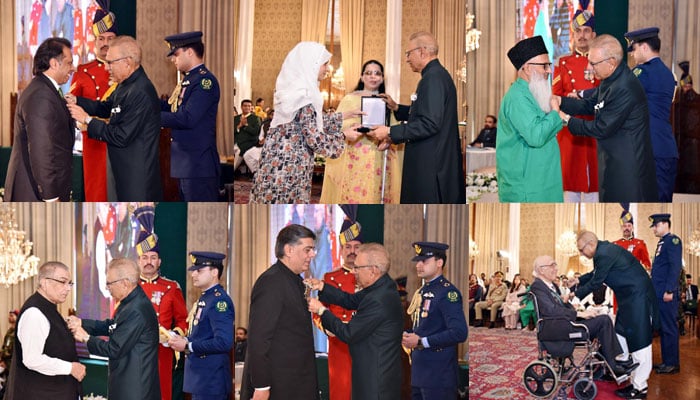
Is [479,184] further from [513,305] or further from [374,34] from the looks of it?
[374,34]

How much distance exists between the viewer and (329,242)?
4887mm

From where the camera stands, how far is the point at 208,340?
191 inches

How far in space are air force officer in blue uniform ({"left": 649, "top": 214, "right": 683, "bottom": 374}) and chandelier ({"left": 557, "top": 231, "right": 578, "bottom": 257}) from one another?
1.58ft

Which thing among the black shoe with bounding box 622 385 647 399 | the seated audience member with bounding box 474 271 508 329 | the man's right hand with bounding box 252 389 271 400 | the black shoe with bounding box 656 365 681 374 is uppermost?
the seated audience member with bounding box 474 271 508 329

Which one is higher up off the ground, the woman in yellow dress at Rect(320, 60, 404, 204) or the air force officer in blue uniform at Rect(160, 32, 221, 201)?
the air force officer in blue uniform at Rect(160, 32, 221, 201)

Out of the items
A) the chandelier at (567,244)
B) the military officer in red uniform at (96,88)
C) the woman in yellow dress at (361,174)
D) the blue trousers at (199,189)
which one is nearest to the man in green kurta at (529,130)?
the chandelier at (567,244)

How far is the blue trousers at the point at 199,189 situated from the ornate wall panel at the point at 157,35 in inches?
20.6

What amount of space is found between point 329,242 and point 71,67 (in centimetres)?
178

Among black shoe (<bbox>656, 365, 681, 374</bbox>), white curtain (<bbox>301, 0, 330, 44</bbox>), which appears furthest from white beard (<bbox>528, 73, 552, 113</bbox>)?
black shoe (<bbox>656, 365, 681, 374</bbox>)

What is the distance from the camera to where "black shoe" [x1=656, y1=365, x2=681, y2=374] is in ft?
16.5

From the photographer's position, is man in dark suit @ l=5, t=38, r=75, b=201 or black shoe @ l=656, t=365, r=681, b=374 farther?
black shoe @ l=656, t=365, r=681, b=374

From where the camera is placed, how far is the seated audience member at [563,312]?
4.97m

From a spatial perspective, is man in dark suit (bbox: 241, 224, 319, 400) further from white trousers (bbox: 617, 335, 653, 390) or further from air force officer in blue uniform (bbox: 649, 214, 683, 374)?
air force officer in blue uniform (bbox: 649, 214, 683, 374)

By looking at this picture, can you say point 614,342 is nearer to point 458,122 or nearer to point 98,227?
point 458,122
